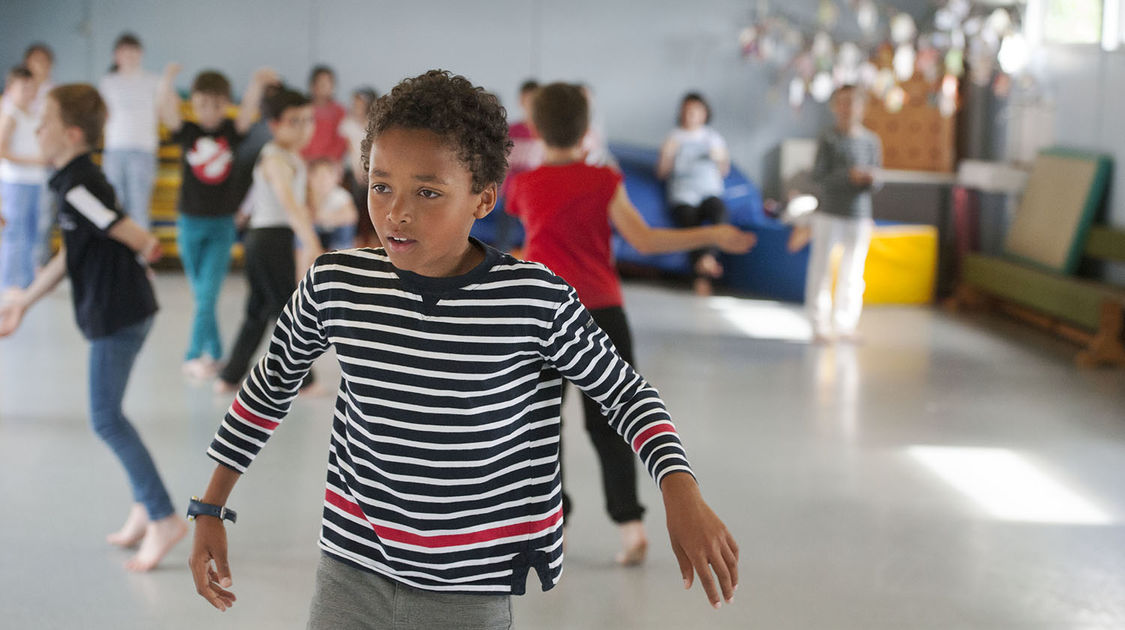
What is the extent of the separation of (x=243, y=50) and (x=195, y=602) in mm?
8001

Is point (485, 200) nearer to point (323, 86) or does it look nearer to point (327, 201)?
point (327, 201)

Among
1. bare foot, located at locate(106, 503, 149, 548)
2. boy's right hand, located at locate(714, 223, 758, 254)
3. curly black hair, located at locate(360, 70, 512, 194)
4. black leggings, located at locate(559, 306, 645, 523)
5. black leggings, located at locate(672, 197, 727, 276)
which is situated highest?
curly black hair, located at locate(360, 70, 512, 194)

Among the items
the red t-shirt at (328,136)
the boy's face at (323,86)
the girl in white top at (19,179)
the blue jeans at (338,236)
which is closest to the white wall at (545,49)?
the boy's face at (323,86)

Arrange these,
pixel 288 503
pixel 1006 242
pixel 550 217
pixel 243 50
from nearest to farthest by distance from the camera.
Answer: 1. pixel 550 217
2. pixel 288 503
3. pixel 1006 242
4. pixel 243 50

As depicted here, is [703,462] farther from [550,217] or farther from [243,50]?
[243,50]

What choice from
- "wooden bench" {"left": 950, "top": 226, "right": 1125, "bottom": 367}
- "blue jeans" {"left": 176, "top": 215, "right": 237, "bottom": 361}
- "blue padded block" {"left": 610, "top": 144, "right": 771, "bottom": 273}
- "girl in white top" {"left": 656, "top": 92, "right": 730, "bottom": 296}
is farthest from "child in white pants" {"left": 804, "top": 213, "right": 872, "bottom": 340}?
"blue jeans" {"left": 176, "top": 215, "right": 237, "bottom": 361}

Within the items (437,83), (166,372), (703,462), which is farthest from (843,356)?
(437,83)

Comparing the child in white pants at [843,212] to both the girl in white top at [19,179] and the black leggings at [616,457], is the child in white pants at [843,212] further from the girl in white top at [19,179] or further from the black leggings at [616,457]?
the girl in white top at [19,179]

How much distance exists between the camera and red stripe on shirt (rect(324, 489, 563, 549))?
1611mm

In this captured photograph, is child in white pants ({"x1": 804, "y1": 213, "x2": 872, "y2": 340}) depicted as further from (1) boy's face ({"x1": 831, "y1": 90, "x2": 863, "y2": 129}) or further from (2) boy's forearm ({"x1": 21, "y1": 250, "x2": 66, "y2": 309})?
(2) boy's forearm ({"x1": 21, "y1": 250, "x2": 66, "y2": 309})

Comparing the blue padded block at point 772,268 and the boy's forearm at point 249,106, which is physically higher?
the boy's forearm at point 249,106

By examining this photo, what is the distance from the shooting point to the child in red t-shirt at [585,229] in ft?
10.8

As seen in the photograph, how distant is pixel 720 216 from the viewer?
30.3 ft

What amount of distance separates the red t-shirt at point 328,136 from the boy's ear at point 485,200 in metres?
7.80
